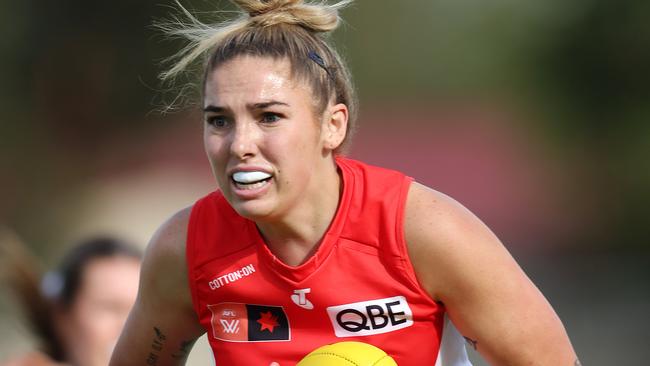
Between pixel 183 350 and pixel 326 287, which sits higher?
pixel 326 287

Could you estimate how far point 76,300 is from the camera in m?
5.82

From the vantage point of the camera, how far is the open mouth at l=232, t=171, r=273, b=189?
10.9 ft

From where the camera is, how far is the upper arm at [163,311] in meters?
3.68

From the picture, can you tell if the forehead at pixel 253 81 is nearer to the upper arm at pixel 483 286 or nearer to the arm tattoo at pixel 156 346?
the upper arm at pixel 483 286

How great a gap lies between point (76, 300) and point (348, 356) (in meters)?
2.90

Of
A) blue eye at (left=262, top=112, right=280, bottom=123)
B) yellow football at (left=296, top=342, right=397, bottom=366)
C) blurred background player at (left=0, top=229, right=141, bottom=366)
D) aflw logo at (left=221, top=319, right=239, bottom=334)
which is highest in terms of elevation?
blue eye at (left=262, top=112, right=280, bottom=123)

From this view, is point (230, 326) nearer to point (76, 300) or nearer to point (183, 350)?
point (183, 350)

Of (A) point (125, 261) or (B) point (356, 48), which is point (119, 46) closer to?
(B) point (356, 48)

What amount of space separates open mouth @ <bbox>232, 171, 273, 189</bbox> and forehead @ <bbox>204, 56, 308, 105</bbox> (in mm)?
233

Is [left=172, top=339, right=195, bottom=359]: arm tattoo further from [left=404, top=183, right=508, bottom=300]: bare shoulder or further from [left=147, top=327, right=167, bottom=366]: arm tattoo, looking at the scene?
[left=404, top=183, right=508, bottom=300]: bare shoulder

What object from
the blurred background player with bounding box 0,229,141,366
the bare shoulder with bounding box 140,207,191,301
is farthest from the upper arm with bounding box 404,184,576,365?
the blurred background player with bounding box 0,229,141,366

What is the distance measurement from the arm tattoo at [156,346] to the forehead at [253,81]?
917 millimetres

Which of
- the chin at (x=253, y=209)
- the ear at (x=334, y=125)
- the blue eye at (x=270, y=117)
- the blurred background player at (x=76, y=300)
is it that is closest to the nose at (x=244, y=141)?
the blue eye at (x=270, y=117)

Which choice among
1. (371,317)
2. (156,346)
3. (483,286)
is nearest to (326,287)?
(371,317)
